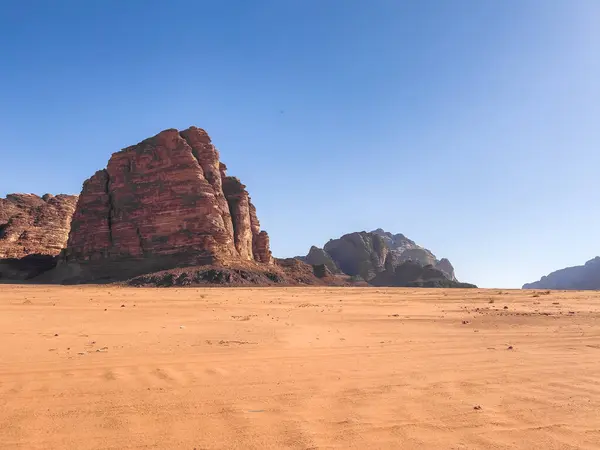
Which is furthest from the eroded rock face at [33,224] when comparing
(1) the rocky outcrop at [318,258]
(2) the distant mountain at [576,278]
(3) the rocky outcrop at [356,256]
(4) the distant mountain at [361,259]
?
(2) the distant mountain at [576,278]

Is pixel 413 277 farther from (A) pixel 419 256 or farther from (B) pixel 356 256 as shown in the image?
(A) pixel 419 256

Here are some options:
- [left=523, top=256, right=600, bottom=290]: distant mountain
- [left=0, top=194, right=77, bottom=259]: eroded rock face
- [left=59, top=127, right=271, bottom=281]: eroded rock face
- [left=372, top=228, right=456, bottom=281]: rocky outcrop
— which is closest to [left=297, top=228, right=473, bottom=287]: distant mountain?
[left=372, top=228, right=456, bottom=281]: rocky outcrop

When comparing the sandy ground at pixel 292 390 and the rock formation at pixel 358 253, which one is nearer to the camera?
the sandy ground at pixel 292 390

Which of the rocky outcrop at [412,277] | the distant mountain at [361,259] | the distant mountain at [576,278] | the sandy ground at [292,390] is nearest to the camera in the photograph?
the sandy ground at [292,390]

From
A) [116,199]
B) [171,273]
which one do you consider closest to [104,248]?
[116,199]

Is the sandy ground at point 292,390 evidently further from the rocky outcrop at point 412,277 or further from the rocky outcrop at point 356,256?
the rocky outcrop at point 356,256

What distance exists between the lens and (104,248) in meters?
52.5

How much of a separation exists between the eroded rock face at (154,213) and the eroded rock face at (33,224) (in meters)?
15.0

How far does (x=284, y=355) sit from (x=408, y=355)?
2178mm

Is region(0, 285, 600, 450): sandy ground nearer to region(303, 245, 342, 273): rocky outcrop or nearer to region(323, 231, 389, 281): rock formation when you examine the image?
region(303, 245, 342, 273): rocky outcrop

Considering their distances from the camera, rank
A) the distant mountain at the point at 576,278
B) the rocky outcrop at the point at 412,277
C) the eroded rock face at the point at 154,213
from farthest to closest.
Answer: the distant mountain at the point at 576,278 → the rocky outcrop at the point at 412,277 → the eroded rock face at the point at 154,213

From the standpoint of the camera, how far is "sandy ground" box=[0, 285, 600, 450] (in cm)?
353

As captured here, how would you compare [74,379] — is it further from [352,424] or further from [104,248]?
[104,248]

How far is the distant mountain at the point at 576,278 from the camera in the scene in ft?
465
